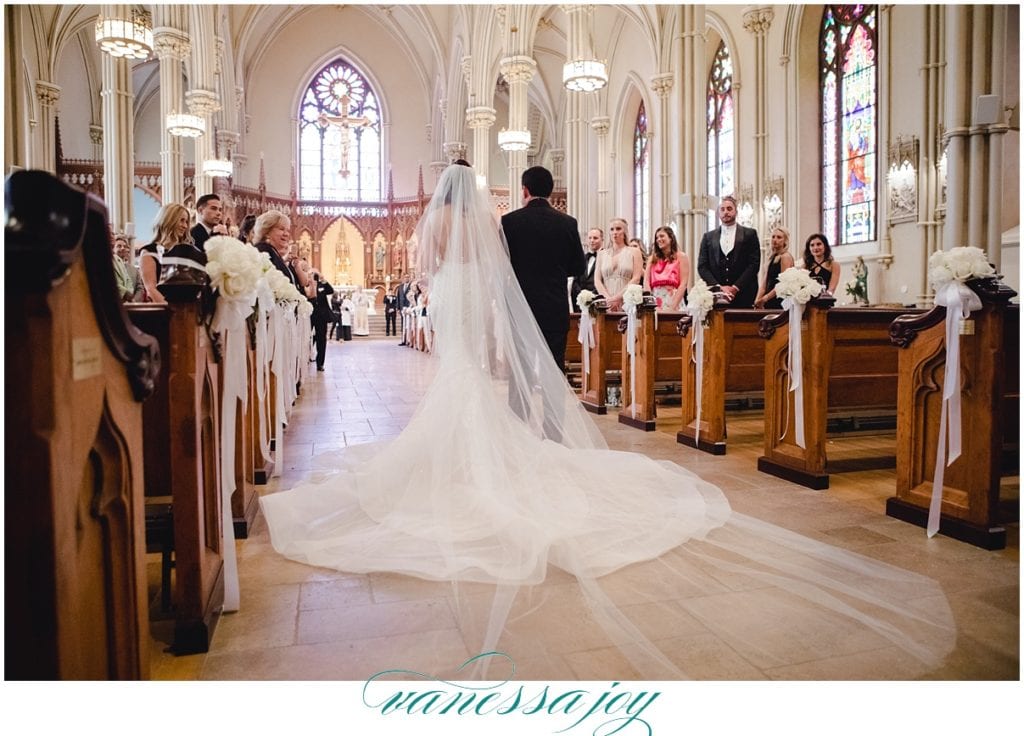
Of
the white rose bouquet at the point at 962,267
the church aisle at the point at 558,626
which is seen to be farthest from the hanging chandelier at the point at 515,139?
the white rose bouquet at the point at 962,267

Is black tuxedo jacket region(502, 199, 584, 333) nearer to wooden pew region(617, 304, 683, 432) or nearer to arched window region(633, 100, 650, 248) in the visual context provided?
wooden pew region(617, 304, 683, 432)

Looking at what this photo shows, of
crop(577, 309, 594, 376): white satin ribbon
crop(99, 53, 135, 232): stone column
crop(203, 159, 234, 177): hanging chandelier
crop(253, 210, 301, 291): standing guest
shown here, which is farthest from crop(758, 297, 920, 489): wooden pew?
crop(203, 159, 234, 177): hanging chandelier

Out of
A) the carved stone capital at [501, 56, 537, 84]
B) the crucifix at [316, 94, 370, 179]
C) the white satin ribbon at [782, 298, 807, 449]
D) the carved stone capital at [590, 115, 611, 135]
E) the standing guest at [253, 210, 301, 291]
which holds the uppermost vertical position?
the crucifix at [316, 94, 370, 179]

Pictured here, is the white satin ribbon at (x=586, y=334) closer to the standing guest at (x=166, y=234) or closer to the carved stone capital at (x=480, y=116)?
the standing guest at (x=166, y=234)

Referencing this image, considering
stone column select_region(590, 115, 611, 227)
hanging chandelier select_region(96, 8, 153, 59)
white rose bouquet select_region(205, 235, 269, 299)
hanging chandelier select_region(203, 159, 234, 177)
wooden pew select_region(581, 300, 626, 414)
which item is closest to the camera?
white rose bouquet select_region(205, 235, 269, 299)

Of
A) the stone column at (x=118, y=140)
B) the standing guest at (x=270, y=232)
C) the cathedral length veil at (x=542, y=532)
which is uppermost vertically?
the stone column at (x=118, y=140)

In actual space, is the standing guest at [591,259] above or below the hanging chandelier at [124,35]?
below

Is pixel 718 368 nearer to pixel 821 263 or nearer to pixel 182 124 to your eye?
pixel 821 263

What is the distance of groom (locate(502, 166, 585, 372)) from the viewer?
439 cm

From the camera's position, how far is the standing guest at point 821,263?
6520 mm

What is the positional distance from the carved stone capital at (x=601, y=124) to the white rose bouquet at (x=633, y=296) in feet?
51.9

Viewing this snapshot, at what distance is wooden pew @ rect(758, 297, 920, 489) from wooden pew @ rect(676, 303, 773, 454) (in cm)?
59

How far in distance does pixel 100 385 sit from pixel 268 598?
140cm

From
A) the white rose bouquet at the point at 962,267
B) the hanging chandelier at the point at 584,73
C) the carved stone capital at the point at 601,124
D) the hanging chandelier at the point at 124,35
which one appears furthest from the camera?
the carved stone capital at the point at 601,124
